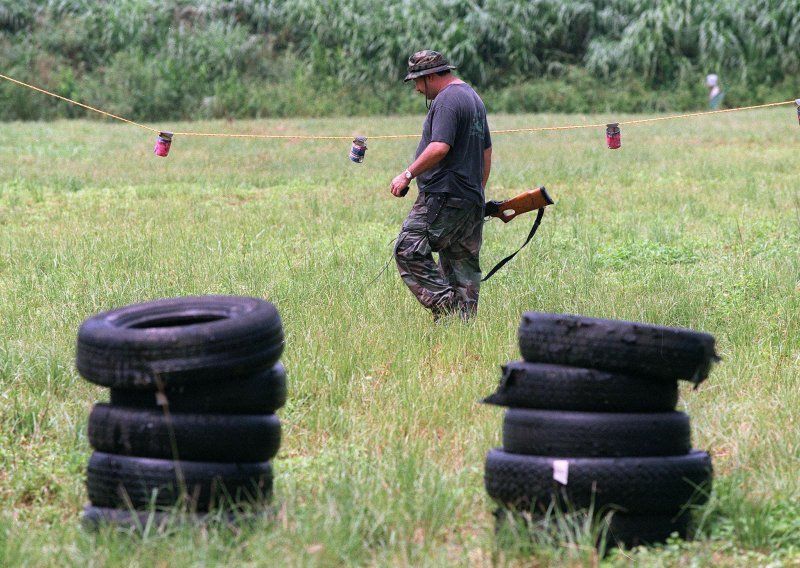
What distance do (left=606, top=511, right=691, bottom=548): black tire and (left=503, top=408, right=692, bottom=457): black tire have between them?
23cm

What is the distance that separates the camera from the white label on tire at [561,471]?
4254 mm

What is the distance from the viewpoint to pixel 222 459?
14.6 ft

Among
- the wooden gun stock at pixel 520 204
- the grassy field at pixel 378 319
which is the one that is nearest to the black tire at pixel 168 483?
the grassy field at pixel 378 319

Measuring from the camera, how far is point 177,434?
4.36 metres

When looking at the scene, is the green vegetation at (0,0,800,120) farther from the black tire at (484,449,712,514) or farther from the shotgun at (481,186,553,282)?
the black tire at (484,449,712,514)

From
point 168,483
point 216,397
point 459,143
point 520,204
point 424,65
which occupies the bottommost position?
point 168,483

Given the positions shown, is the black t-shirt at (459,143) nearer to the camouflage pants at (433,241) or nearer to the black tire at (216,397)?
the camouflage pants at (433,241)

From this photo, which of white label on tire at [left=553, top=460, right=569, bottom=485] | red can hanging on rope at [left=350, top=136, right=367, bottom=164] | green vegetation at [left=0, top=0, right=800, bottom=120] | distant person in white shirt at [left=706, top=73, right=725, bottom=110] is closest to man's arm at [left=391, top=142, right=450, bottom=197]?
red can hanging on rope at [left=350, top=136, right=367, bottom=164]

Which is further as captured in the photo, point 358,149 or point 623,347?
point 358,149

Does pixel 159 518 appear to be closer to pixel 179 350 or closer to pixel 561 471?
pixel 179 350

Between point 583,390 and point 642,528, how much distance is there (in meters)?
0.54

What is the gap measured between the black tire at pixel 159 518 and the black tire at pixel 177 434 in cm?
22

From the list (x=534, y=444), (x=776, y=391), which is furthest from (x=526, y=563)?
(x=776, y=391)

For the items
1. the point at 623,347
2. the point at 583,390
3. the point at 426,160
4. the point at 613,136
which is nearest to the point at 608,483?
the point at 583,390
